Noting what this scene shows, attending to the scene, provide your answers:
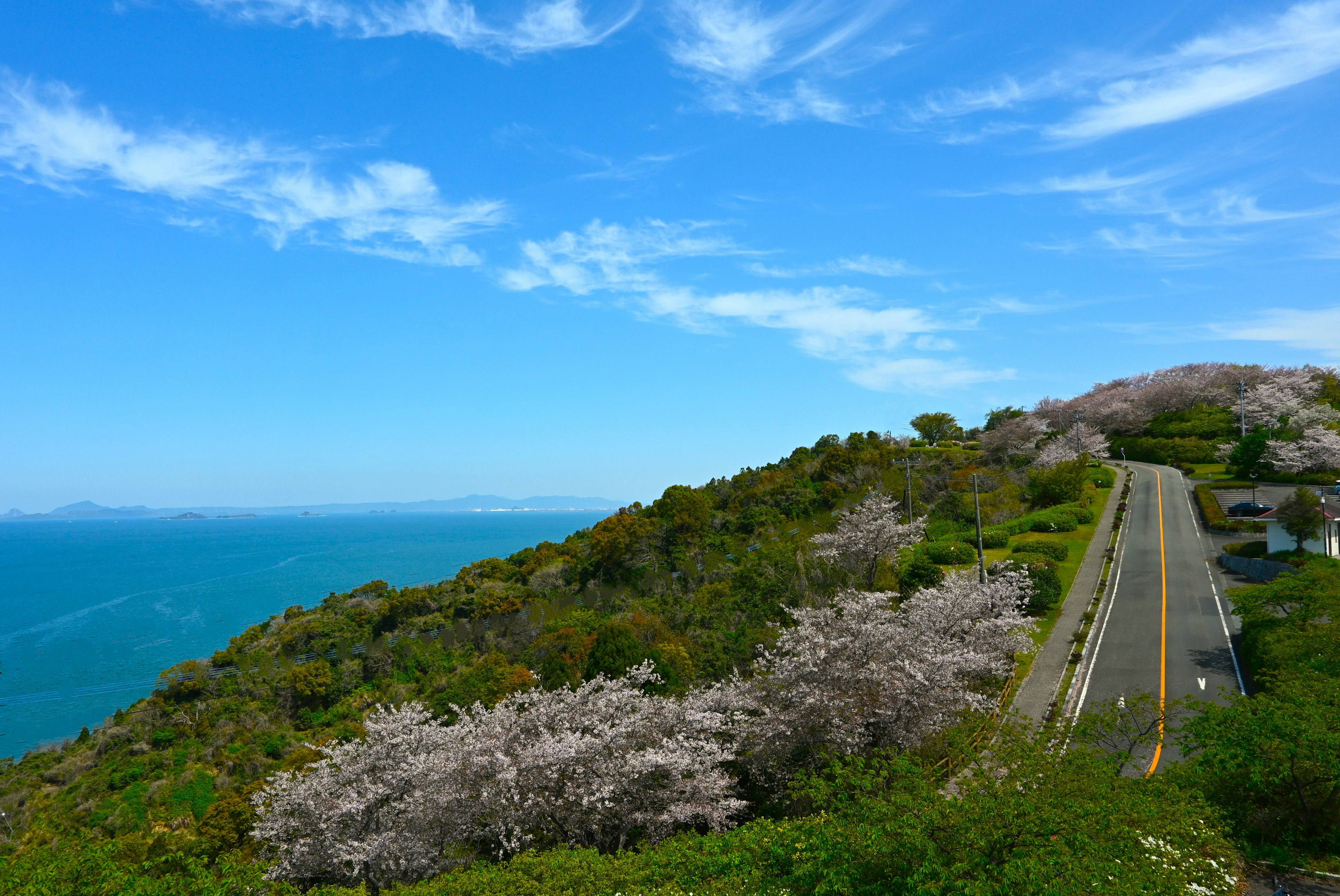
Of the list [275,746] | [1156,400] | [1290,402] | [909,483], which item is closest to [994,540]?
[909,483]

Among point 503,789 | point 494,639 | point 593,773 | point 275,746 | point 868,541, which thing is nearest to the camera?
point 503,789

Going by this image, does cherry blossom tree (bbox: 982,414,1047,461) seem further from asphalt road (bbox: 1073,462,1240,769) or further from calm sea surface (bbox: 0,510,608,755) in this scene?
calm sea surface (bbox: 0,510,608,755)

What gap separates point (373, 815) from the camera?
738 inches

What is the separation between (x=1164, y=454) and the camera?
73.8 m

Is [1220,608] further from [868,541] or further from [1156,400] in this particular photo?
[1156,400]

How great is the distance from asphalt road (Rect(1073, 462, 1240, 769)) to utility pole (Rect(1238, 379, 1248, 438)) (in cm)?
2823

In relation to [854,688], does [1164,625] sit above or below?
below

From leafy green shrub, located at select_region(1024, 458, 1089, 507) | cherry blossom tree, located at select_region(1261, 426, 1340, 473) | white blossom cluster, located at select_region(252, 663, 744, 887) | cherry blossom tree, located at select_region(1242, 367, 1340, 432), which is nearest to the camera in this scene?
white blossom cluster, located at select_region(252, 663, 744, 887)

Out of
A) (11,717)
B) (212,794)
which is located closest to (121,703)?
(11,717)

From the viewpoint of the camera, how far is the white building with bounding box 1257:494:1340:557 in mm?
36219

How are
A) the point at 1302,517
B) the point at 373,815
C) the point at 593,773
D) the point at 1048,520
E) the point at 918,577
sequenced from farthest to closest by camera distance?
the point at 1048,520, the point at 918,577, the point at 1302,517, the point at 373,815, the point at 593,773

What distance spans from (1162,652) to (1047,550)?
43.1 ft

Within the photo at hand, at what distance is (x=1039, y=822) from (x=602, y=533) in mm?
52198

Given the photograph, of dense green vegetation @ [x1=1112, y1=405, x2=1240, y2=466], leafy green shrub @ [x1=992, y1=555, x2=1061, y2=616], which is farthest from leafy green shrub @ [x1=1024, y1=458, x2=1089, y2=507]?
leafy green shrub @ [x1=992, y1=555, x2=1061, y2=616]
